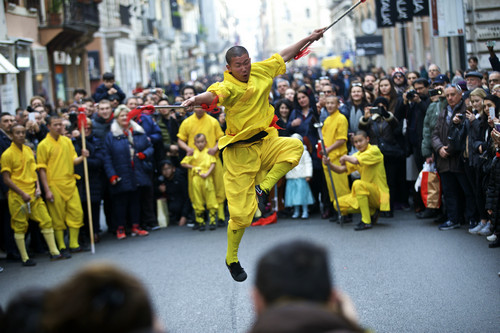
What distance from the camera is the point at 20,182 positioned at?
35.1 feet

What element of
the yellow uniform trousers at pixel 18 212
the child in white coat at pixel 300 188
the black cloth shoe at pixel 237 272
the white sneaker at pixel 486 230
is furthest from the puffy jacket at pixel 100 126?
the white sneaker at pixel 486 230

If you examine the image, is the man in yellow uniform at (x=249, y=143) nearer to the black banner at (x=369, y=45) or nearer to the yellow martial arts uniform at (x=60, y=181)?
the yellow martial arts uniform at (x=60, y=181)

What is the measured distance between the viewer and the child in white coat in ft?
42.2

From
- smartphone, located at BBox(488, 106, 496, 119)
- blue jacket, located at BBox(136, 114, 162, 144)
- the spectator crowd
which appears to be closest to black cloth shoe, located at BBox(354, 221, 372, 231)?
the spectator crowd

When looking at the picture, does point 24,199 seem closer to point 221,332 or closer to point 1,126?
point 1,126

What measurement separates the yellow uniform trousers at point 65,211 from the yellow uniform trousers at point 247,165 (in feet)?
13.9

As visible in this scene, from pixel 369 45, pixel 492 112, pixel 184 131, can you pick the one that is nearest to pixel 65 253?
pixel 184 131

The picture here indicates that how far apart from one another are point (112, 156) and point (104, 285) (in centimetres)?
997

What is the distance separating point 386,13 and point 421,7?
1.72 m

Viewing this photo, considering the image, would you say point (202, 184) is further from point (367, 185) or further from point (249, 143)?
point (249, 143)

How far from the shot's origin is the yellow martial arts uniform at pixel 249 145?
294 inches

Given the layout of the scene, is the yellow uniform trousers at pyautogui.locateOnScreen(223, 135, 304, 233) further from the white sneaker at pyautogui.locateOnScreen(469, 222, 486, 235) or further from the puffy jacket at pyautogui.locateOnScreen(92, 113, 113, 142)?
the puffy jacket at pyautogui.locateOnScreen(92, 113, 113, 142)

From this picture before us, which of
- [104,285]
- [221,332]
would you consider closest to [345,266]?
[221,332]

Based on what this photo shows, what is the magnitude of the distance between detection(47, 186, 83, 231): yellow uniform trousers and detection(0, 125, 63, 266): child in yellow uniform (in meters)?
0.41
